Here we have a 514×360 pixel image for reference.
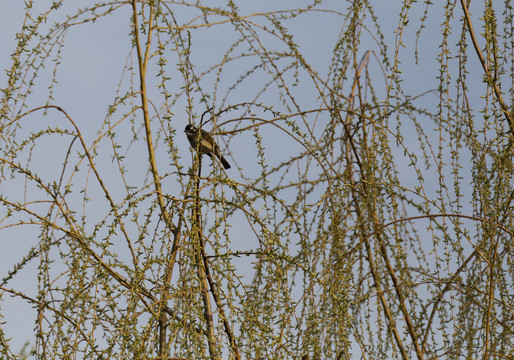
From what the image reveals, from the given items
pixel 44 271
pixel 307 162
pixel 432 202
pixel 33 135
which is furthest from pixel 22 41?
pixel 432 202

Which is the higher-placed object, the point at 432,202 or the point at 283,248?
the point at 432,202

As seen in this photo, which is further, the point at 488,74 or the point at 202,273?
the point at 488,74

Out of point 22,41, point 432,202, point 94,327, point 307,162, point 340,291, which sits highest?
point 22,41

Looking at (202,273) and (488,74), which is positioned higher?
(488,74)

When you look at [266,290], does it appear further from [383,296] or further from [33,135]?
[33,135]

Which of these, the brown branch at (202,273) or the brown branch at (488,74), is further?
the brown branch at (488,74)

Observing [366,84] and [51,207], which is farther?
[366,84]

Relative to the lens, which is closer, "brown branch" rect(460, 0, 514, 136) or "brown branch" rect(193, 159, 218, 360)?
"brown branch" rect(193, 159, 218, 360)

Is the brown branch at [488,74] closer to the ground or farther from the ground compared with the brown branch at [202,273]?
farther from the ground

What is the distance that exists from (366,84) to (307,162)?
0.57 metres

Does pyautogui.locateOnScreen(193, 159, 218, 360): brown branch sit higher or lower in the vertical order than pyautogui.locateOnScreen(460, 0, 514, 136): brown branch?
lower

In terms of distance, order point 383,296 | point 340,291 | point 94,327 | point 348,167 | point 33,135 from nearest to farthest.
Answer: point 94,327 < point 340,291 < point 33,135 < point 383,296 < point 348,167

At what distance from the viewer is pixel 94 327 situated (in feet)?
7.72

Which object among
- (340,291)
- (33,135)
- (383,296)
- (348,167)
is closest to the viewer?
(340,291)
